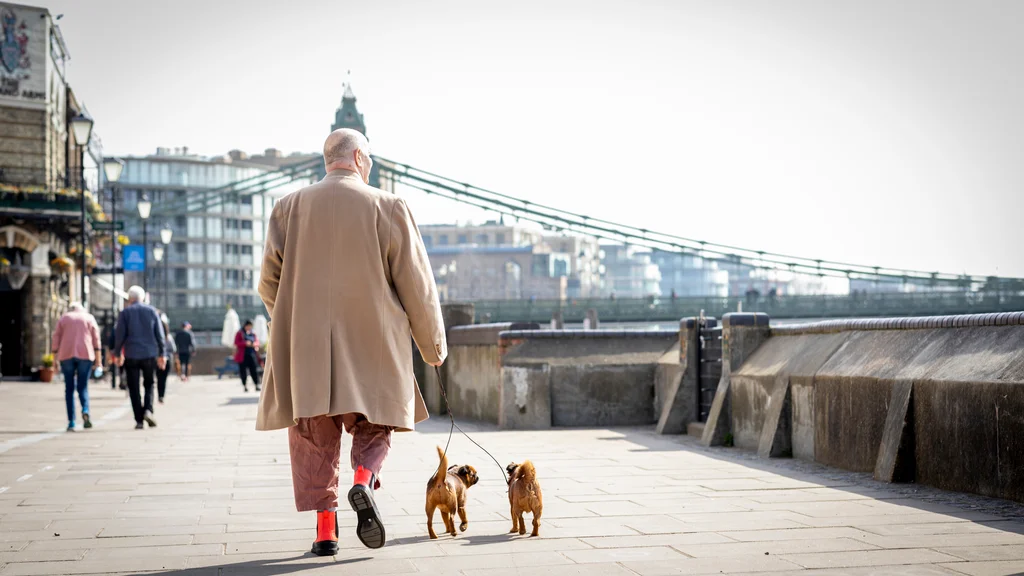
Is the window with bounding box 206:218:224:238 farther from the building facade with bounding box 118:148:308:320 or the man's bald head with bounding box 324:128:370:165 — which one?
the man's bald head with bounding box 324:128:370:165

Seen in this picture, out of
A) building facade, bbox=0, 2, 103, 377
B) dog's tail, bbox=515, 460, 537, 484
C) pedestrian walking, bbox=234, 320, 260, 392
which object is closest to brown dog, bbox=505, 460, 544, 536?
dog's tail, bbox=515, 460, 537, 484

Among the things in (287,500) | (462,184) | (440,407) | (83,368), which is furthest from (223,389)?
(462,184)

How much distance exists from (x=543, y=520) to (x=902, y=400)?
2.70m

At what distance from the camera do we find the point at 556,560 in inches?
196

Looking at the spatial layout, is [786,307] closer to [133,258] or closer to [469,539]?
[133,258]

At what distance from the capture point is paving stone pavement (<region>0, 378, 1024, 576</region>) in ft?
16.0

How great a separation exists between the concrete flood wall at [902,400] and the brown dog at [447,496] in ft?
9.56

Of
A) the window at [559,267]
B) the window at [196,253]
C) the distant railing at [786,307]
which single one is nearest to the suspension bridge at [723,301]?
the distant railing at [786,307]

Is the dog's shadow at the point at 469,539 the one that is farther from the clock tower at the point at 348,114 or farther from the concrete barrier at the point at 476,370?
the clock tower at the point at 348,114

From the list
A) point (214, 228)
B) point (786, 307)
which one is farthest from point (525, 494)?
point (214, 228)

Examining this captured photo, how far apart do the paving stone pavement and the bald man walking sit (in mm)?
453

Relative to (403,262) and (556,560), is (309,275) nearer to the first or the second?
(403,262)

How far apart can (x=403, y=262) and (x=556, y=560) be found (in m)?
1.42

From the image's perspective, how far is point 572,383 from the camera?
13.6 m
